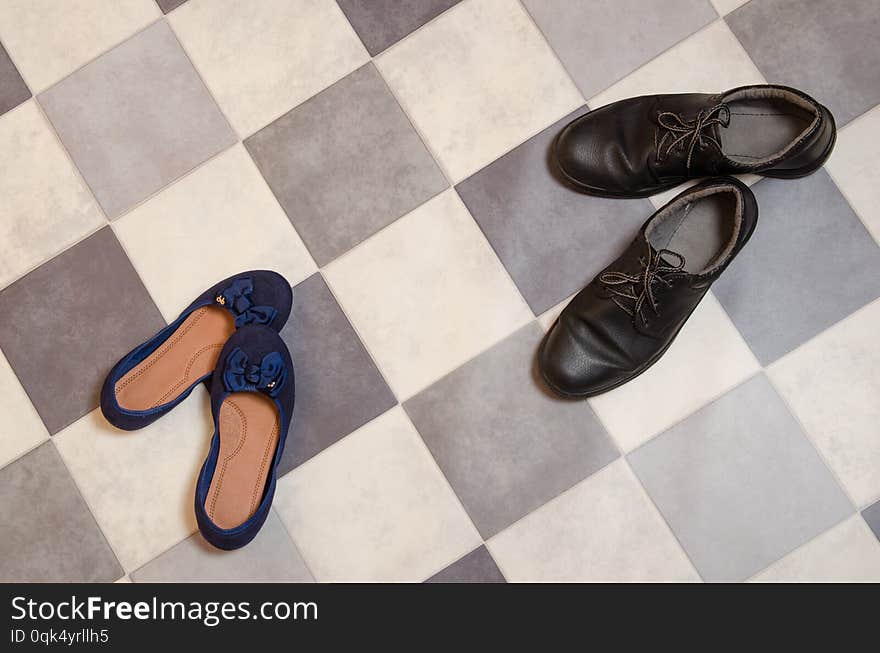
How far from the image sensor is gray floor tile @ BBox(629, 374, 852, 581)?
177 cm

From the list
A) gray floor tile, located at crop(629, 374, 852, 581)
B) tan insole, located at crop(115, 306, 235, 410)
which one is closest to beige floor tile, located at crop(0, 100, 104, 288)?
tan insole, located at crop(115, 306, 235, 410)

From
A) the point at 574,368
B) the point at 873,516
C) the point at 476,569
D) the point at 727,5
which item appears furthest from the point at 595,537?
the point at 727,5

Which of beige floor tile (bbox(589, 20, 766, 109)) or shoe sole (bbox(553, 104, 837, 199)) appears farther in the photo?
beige floor tile (bbox(589, 20, 766, 109))

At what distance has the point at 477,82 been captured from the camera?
6.12 feet

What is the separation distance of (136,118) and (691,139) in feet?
4.22

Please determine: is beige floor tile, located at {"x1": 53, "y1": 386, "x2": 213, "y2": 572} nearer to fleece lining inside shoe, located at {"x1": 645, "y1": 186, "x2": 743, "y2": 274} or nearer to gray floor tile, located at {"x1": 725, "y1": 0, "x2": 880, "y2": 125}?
fleece lining inside shoe, located at {"x1": 645, "y1": 186, "x2": 743, "y2": 274}

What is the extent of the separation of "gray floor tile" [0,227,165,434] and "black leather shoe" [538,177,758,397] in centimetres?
96

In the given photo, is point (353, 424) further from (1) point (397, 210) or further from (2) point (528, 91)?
(2) point (528, 91)

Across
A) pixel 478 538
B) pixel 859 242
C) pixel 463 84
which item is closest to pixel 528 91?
pixel 463 84

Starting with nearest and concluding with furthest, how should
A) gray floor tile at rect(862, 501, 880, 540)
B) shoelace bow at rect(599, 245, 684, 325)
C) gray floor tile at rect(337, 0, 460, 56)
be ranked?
shoelace bow at rect(599, 245, 684, 325) < gray floor tile at rect(862, 501, 880, 540) < gray floor tile at rect(337, 0, 460, 56)

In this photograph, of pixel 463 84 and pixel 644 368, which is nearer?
pixel 644 368

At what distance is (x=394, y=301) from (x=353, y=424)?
0.30m

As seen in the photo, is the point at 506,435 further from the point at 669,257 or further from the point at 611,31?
the point at 611,31
